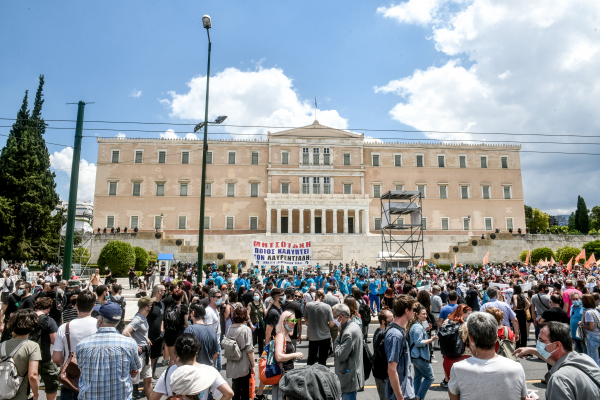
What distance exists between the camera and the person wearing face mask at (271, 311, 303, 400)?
187 inches

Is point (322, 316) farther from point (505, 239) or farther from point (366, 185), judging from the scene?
point (366, 185)

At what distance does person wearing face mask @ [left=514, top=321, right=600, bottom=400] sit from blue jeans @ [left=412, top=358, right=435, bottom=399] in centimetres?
188

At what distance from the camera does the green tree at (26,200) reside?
3284 cm

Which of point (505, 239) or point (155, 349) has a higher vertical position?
point (505, 239)

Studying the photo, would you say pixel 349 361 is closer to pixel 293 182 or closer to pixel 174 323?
pixel 174 323

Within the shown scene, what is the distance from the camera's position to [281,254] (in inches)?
723

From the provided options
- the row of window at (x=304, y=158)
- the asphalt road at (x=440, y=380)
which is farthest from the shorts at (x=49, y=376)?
the row of window at (x=304, y=158)

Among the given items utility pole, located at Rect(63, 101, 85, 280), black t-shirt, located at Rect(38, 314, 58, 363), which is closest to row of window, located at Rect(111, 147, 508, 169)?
utility pole, located at Rect(63, 101, 85, 280)

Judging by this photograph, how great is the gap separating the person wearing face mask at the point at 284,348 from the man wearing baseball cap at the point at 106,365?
5.60ft

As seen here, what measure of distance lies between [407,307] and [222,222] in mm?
42973

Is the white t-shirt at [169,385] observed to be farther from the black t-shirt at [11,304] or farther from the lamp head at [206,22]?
the lamp head at [206,22]

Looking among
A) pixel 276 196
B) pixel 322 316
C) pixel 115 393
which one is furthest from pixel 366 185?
pixel 115 393

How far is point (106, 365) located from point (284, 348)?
2.11 metres

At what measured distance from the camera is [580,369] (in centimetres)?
280
